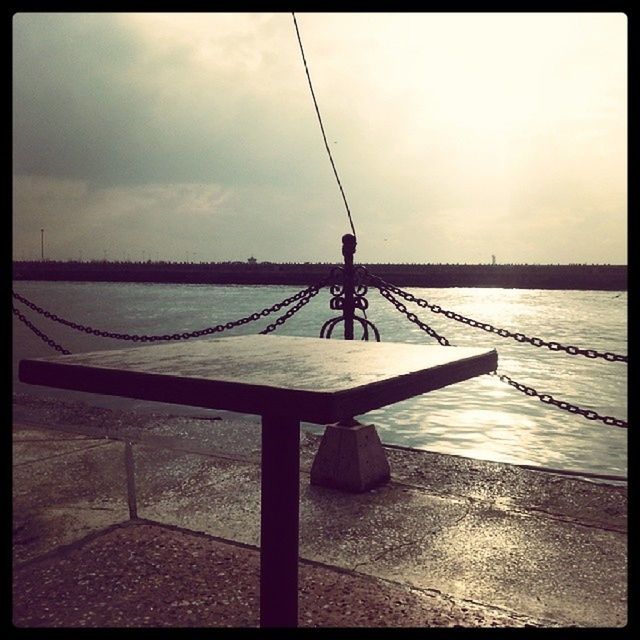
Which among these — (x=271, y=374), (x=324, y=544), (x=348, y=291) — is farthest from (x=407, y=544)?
(x=348, y=291)

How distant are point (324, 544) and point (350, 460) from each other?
946 millimetres

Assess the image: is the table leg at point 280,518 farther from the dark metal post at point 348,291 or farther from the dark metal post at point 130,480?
the dark metal post at point 348,291

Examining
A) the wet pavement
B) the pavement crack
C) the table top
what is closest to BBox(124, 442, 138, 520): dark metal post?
the wet pavement

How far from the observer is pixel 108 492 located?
4.64 m

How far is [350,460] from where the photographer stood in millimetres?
4672

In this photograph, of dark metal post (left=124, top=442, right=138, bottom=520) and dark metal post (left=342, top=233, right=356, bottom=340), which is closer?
dark metal post (left=124, top=442, right=138, bottom=520)

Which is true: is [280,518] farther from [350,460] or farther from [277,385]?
[350,460]

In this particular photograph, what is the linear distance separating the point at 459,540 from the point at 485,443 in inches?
235

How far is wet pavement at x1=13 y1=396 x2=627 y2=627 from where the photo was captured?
3.07 metres

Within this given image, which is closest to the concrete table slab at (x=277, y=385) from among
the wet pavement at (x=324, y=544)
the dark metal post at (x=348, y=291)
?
the wet pavement at (x=324, y=544)

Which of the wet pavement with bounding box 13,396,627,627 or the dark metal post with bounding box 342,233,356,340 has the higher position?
the dark metal post with bounding box 342,233,356,340

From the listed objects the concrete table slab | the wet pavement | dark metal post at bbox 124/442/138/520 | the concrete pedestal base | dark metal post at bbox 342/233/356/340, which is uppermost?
dark metal post at bbox 342/233/356/340

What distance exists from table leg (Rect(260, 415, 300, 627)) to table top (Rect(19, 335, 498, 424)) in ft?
0.74

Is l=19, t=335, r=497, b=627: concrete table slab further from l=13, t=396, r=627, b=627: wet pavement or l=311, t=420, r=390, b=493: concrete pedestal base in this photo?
l=311, t=420, r=390, b=493: concrete pedestal base
